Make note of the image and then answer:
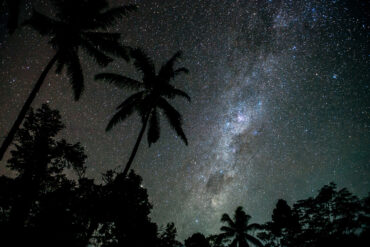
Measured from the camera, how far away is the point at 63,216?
1237cm

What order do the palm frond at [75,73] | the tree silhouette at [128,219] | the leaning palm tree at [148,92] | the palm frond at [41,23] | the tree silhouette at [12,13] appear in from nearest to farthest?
the tree silhouette at [12,13], the palm frond at [41,23], the palm frond at [75,73], the leaning palm tree at [148,92], the tree silhouette at [128,219]

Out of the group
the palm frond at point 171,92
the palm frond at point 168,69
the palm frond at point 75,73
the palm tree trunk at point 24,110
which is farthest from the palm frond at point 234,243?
the palm tree trunk at point 24,110

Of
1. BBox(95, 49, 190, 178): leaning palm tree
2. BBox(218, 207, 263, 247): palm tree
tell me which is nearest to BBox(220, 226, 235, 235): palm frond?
BBox(218, 207, 263, 247): palm tree

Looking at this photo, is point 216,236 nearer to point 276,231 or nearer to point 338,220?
point 276,231

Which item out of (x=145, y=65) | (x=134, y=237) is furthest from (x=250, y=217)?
(x=145, y=65)

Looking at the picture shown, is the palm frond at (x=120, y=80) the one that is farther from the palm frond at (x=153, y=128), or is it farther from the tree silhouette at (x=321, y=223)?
the tree silhouette at (x=321, y=223)

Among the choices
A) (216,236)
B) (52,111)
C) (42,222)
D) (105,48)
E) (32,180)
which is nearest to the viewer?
(105,48)

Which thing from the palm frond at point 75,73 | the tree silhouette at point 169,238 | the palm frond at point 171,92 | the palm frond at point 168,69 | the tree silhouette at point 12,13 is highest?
the palm frond at point 168,69

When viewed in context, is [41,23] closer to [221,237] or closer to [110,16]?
[110,16]

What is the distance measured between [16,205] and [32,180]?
1865 mm

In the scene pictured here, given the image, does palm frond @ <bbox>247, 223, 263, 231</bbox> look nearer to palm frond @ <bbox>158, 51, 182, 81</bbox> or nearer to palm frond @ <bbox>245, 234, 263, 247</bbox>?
palm frond @ <bbox>245, 234, 263, 247</bbox>

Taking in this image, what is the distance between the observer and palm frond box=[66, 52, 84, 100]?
34.6 feet

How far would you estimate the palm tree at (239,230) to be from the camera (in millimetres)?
22547

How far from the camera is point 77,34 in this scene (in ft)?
32.9
